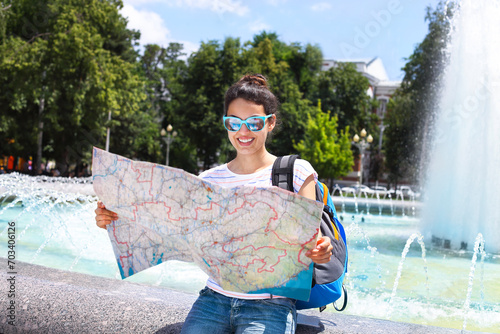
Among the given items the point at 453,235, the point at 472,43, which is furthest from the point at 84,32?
the point at 453,235

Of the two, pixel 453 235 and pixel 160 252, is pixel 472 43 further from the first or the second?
pixel 160 252

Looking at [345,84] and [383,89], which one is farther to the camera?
[383,89]

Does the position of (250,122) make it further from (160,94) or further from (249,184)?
(160,94)

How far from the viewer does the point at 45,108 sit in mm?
21312

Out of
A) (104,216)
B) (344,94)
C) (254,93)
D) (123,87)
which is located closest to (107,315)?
(104,216)

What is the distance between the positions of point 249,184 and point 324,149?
27.7 metres

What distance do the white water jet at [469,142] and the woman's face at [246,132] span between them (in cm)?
780

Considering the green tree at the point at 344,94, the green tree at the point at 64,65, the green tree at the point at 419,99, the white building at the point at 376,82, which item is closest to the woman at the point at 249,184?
the green tree at the point at 64,65

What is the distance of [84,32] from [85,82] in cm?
214

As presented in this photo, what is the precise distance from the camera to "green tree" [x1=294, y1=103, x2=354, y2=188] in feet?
95.7

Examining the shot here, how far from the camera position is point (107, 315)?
2184mm

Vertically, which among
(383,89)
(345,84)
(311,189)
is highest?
(383,89)

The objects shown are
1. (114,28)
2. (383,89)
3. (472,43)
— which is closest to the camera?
(472,43)

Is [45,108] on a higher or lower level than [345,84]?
lower
